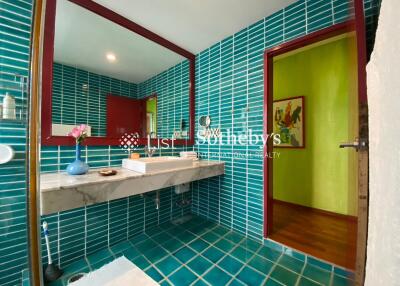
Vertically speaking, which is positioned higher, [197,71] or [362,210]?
[197,71]

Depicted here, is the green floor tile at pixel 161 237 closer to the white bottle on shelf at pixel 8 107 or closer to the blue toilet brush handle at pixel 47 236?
the blue toilet brush handle at pixel 47 236

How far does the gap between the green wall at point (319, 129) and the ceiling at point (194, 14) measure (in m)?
1.20

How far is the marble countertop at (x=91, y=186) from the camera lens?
88cm

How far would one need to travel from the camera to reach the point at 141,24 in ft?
5.54

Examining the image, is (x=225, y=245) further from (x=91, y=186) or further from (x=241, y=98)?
(x=241, y=98)

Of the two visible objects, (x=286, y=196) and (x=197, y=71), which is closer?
(x=197, y=71)

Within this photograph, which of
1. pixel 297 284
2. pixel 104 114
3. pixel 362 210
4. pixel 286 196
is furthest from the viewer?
pixel 286 196

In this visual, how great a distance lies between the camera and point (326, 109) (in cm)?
223

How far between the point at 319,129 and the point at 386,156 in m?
2.32

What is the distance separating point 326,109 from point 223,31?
1687 mm

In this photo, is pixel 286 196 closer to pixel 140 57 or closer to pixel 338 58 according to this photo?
pixel 338 58

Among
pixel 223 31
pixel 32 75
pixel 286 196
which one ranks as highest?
pixel 223 31

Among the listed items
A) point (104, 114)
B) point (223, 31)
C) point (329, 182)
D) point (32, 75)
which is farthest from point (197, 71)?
point (329, 182)

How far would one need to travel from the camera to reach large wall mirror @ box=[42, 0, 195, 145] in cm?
126
